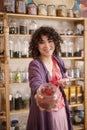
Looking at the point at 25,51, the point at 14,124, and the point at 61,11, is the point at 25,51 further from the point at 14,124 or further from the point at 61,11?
the point at 14,124

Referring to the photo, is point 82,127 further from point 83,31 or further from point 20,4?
point 20,4

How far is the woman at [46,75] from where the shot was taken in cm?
125

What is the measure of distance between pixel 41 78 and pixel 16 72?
1434mm

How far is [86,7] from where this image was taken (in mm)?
3053

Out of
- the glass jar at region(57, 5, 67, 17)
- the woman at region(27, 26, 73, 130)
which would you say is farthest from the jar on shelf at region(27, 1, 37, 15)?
the woman at region(27, 26, 73, 130)

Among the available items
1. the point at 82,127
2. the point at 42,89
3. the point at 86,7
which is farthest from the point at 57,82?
the point at 86,7

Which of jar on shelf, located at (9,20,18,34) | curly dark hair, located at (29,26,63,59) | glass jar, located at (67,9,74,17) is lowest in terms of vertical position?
curly dark hair, located at (29,26,63,59)

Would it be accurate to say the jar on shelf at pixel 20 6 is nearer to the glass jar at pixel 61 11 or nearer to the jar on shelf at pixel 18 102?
the glass jar at pixel 61 11

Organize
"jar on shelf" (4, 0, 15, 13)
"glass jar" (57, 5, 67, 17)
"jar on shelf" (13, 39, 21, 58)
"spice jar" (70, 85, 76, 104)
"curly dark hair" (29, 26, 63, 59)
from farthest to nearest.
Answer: "spice jar" (70, 85, 76, 104)
"glass jar" (57, 5, 67, 17)
"jar on shelf" (13, 39, 21, 58)
"jar on shelf" (4, 0, 15, 13)
"curly dark hair" (29, 26, 63, 59)

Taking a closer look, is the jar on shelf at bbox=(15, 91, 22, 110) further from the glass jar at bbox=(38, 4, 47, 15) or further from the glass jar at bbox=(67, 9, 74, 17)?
the glass jar at bbox=(67, 9, 74, 17)

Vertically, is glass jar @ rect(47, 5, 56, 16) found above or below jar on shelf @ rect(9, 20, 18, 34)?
above

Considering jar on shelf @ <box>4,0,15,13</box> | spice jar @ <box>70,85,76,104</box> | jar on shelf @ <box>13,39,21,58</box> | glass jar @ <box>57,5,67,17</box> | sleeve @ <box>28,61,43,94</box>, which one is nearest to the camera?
sleeve @ <box>28,61,43,94</box>

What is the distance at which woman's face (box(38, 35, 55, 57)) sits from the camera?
1.33m

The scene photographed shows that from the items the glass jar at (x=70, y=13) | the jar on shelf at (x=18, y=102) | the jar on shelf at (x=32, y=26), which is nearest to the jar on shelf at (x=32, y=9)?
the jar on shelf at (x=32, y=26)
